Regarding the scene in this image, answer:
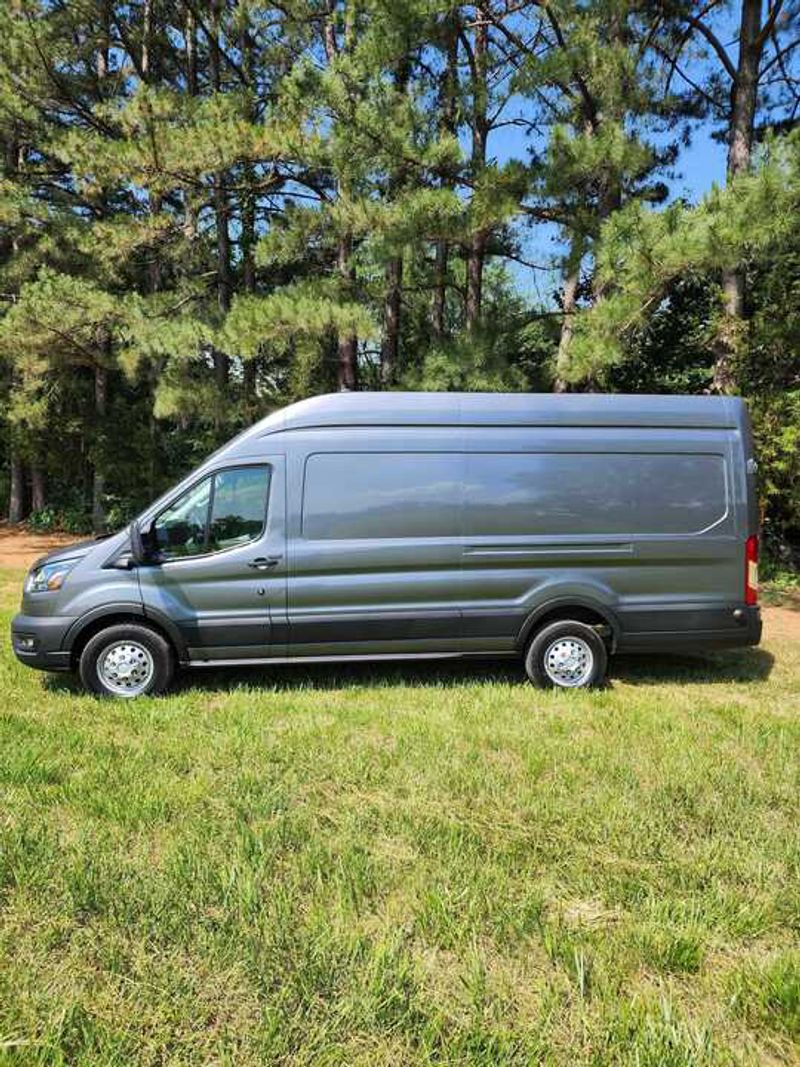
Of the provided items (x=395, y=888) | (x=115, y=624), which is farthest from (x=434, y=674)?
(x=395, y=888)

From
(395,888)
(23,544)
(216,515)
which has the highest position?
(216,515)

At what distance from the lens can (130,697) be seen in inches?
201

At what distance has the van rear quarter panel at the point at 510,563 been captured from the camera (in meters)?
5.32

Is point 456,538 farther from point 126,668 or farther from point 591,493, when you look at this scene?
point 126,668

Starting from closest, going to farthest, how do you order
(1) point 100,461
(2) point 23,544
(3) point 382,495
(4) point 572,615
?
(3) point 382,495 < (4) point 572,615 < (2) point 23,544 < (1) point 100,461

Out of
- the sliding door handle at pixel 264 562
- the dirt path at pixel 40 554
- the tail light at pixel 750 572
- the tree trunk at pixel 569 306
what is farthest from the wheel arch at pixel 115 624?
the tree trunk at pixel 569 306

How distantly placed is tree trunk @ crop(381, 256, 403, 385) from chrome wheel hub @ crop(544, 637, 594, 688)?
333 inches

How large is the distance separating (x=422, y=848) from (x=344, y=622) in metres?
2.38

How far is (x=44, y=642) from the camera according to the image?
5.11 meters

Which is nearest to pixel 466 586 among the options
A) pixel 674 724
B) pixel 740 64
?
pixel 674 724

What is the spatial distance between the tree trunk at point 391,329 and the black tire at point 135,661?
28.5ft

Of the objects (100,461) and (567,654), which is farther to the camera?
(100,461)

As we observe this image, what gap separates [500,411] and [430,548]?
1.21 meters

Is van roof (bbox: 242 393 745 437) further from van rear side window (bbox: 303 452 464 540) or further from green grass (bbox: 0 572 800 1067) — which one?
green grass (bbox: 0 572 800 1067)
